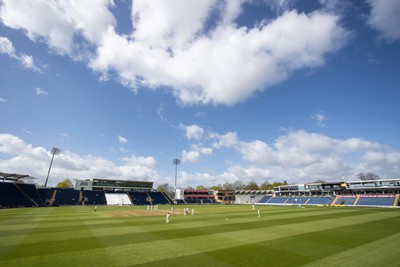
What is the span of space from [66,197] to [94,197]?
32.4ft

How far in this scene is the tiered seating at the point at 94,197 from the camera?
82.4 m

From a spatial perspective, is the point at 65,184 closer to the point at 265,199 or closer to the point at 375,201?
the point at 265,199

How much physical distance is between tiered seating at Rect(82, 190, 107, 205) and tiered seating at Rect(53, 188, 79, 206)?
326 cm

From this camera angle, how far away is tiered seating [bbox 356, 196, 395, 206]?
67438 mm

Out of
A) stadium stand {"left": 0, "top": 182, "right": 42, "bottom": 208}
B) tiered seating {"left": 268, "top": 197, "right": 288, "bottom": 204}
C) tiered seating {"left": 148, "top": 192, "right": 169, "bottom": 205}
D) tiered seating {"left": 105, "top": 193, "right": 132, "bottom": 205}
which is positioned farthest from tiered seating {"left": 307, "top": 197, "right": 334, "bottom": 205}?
stadium stand {"left": 0, "top": 182, "right": 42, "bottom": 208}

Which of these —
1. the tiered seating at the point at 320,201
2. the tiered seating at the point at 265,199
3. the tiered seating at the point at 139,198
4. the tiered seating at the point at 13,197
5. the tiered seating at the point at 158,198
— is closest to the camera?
the tiered seating at the point at 13,197

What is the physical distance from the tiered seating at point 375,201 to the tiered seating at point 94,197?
91303 mm

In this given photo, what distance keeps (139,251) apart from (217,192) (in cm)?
12335

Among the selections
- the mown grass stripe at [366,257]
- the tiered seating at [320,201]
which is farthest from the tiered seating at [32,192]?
the tiered seating at [320,201]

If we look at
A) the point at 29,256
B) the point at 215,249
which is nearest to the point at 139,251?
the point at 215,249

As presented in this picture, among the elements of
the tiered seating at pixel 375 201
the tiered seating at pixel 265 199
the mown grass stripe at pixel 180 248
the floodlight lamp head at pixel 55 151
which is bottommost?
the mown grass stripe at pixel 180 248

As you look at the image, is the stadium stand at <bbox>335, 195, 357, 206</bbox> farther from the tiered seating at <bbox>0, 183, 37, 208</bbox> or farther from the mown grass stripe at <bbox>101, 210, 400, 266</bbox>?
the tiered seating at <bbox>0, 183, 37, 208</bbox>

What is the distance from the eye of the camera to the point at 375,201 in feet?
233

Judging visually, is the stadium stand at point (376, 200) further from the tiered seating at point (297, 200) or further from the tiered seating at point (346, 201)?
the tiered seating at point (297, 200)
